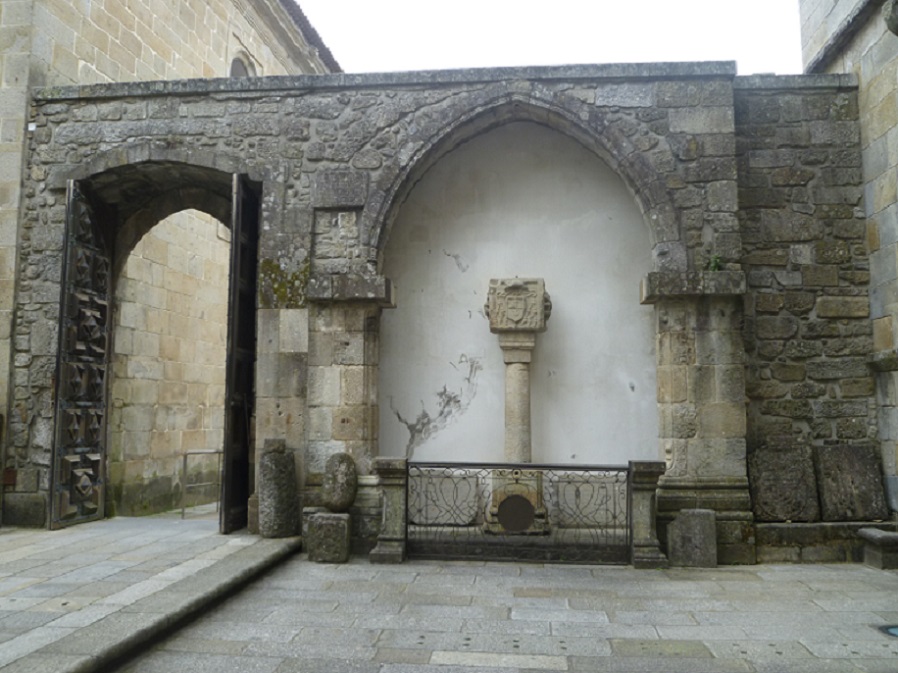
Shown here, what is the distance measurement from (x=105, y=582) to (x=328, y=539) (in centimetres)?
161

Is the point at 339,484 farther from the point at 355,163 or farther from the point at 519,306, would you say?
the point at 355,163

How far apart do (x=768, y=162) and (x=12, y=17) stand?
6953 mm

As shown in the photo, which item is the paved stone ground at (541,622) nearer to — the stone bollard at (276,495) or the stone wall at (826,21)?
the stone bollard at (276,495)

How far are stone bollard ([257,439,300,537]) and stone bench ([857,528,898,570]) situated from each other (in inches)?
175

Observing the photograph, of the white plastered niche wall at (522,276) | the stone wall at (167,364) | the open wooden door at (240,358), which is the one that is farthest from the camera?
the stone wall at (167,364)

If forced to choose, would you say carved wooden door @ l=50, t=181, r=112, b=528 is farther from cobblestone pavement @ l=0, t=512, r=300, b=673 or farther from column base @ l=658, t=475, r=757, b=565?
column base @ l=658, t=475, r=757, b=565

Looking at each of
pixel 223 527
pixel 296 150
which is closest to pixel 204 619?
pixel 223 527

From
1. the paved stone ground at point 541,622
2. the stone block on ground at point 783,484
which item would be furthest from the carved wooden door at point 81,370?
the stone block on ground at point 783,484

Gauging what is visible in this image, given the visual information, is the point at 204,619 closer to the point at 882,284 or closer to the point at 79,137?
the point at 79,137

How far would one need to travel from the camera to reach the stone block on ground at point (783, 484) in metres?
6.01

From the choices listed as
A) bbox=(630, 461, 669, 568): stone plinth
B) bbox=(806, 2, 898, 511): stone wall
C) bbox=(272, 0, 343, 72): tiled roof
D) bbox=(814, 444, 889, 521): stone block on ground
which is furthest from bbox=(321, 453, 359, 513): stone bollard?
bbox=(272, 0, 343, 72): tiled roof

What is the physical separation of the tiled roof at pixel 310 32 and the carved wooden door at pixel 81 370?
6386 mm

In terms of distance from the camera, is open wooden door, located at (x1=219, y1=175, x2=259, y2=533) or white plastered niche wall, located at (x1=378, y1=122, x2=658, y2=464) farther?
white plastered niche wall, located at (x1=378, y1=122, x2=658, y2=464)

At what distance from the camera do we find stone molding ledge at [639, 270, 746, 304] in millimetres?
5969
